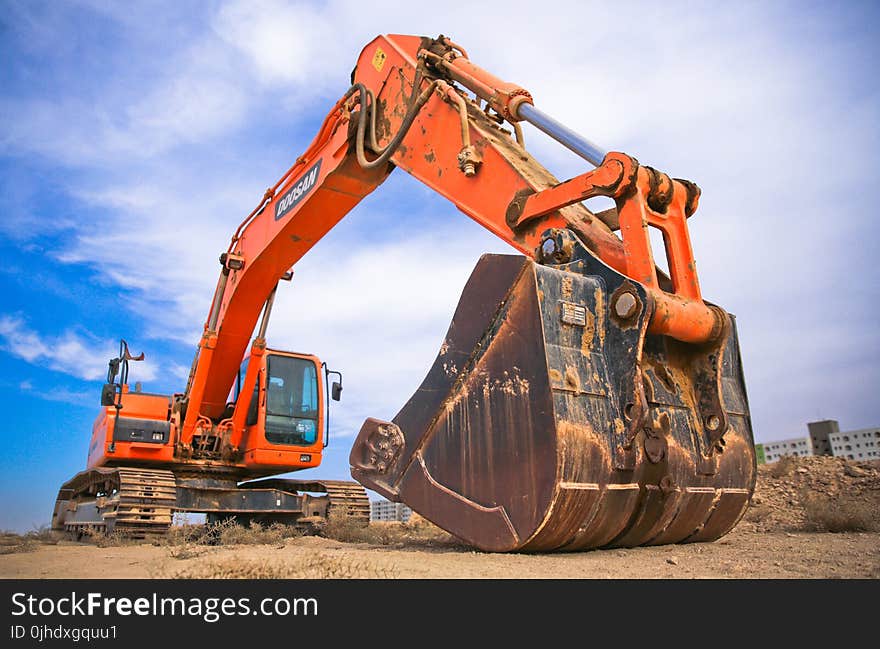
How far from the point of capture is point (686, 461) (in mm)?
3840

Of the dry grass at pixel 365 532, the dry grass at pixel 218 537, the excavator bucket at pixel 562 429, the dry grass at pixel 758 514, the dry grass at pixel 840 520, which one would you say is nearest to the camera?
the excavator bucket at pixel 562 429

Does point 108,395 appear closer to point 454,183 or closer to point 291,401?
point 291,401

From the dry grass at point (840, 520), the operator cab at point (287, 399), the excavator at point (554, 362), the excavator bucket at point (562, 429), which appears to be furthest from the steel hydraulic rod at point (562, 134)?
the operator cab at point (287, 399)

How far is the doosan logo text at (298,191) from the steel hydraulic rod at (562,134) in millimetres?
2961

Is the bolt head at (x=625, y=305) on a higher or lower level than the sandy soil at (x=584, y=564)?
higher

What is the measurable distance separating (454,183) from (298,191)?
9.89ft

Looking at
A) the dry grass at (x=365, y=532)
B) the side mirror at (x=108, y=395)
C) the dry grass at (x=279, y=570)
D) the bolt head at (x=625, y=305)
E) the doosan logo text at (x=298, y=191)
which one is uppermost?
the doosan logo text at (x=298, y=191)

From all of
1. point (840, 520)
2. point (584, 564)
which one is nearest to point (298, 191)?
point (584, 564)

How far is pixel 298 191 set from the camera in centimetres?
748

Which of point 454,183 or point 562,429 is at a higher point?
point 454,183

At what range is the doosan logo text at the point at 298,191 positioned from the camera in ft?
23.4

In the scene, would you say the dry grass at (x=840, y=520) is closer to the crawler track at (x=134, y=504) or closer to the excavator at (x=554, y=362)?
the excavator at (x=554, y=362)
